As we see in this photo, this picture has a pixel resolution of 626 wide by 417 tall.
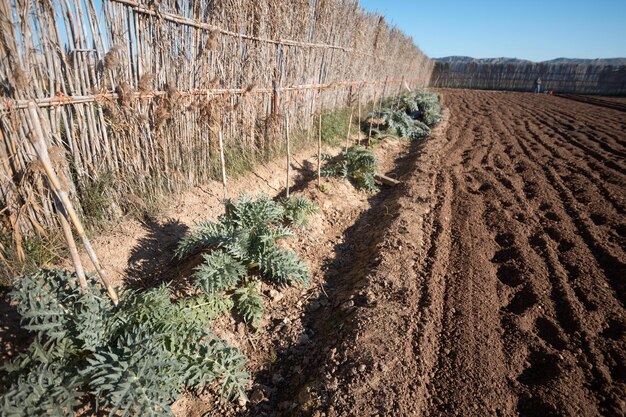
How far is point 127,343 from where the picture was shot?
6.11 feet

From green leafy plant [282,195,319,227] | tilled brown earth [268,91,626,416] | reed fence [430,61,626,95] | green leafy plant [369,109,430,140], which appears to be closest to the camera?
tilled brown earth [268,91,626,416]

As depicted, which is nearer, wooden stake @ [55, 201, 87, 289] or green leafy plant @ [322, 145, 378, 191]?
wooden stake @ [55, 201, 87, 289]

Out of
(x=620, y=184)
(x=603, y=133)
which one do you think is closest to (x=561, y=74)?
(x=603, y=133)

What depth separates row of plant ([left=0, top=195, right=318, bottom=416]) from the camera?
165 centimetres

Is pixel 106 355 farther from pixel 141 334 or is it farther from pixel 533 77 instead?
A: pixel 533 77

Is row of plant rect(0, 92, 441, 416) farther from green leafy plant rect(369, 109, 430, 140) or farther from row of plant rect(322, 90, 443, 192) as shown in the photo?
green leafy plant rect(369, 109, 430, 140)

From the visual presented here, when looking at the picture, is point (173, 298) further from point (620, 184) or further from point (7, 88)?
point (620, 184)

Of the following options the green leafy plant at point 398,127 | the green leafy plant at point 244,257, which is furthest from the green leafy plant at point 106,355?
the green leafy plant at point 398,127

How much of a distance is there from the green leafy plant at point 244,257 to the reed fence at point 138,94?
101cm

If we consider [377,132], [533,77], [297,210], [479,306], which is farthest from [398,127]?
[533,77]

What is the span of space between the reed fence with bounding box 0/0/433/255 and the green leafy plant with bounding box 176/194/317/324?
101 centimetres

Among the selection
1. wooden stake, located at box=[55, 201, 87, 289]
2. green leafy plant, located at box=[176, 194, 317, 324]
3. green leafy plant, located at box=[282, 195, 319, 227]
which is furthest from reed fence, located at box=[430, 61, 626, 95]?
wooden stake, located at box=[55, 201, 87, 289]

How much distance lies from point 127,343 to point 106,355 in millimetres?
128

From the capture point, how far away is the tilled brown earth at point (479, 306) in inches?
81.0
